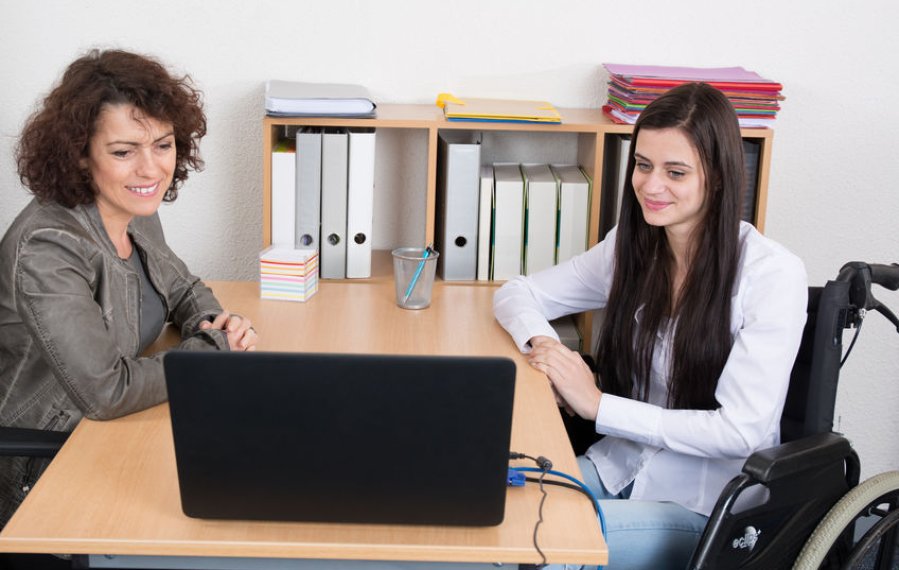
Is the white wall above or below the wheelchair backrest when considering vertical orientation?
above

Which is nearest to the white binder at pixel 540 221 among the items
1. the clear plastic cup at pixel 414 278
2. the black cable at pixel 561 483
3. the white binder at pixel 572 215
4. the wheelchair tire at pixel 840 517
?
the white binder at pixel 572 215

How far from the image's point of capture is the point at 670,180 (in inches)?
71.0

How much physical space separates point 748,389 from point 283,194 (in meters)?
1.19

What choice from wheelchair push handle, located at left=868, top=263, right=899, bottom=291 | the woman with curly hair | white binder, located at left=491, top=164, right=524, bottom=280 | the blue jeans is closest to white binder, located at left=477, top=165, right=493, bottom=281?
white binder, located at left=491, top=164, right=524, bottom=280

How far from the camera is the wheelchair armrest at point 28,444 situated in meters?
1.59

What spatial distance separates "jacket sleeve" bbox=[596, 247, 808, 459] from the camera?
5.48ft

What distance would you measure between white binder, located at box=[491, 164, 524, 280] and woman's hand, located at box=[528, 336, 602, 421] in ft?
1.90

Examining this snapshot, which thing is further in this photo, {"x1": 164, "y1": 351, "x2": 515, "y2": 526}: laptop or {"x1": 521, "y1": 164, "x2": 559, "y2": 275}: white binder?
{"x1": 521, "y1": 164, "x2": 559, "y2": 275}: white binder

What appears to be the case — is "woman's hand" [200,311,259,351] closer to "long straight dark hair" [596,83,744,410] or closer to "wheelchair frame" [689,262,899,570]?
"long straight dark hair" [596,83,744,410]

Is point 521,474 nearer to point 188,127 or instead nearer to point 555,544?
point 555,544

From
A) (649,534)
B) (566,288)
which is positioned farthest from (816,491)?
(566,288)

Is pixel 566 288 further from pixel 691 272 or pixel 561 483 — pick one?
pixel 561 483

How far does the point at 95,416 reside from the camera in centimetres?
157

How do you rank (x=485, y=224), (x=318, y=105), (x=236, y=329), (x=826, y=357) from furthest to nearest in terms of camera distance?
1. (x=485, y=224)
2. (x=318, y=105)
3. (x=236, y=329)
4. (x=826, y=357)
